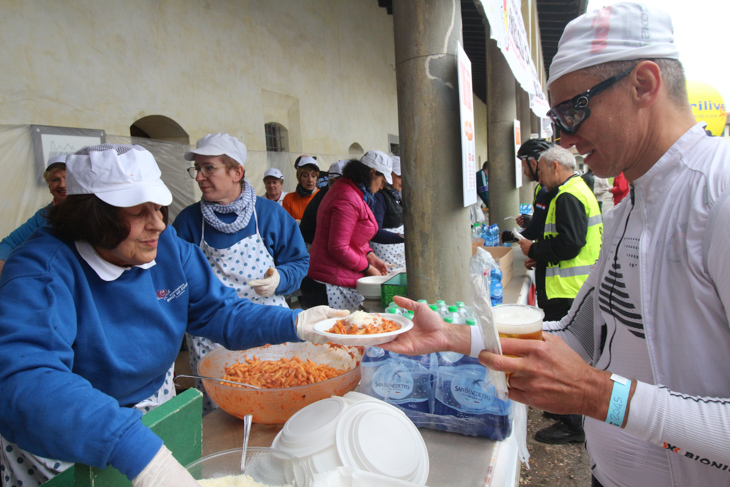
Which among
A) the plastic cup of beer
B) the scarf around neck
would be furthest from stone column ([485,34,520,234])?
the plastic cup of beer

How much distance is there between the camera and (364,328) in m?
1.67

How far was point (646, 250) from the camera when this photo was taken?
121 centimetres

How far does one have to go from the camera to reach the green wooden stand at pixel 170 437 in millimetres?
1079

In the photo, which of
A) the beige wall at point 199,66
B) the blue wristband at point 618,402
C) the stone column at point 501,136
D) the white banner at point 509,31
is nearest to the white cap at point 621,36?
the blue wristband at point 618,402

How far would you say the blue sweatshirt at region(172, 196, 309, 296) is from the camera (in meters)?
2.86

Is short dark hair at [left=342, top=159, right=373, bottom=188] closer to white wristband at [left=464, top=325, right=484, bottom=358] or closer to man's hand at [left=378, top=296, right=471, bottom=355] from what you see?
man's hand at [left=378, top=296, right=471, bottom=355]

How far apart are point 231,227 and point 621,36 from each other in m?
2.31

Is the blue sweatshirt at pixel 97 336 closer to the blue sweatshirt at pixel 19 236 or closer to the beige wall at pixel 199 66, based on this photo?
the blue sweatshirt at pixel 19 236

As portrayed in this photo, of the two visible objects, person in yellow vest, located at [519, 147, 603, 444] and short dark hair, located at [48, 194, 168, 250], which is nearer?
short dark hair, located at [48, 194, 168, 250]

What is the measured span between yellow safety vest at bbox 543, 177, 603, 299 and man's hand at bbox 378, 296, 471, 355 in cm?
246

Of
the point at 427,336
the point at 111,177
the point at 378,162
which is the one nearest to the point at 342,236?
the point at 378,162

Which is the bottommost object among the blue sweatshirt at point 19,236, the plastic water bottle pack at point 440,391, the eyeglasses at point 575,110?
the plastic water bottle pack at point 440,391

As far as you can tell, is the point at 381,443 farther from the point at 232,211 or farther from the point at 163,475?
the point at 232,211

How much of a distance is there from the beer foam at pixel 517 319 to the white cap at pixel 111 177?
1.26 m
